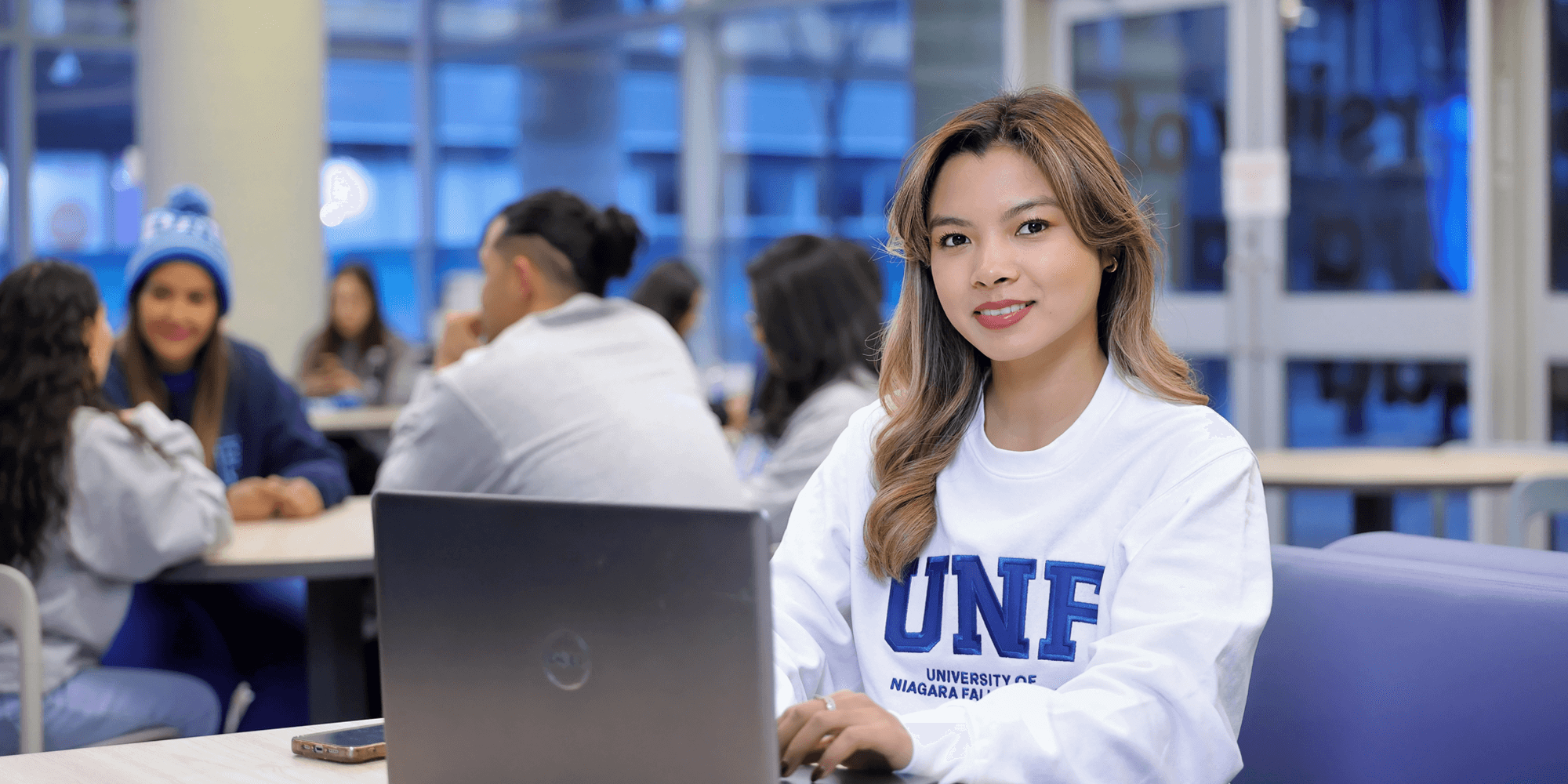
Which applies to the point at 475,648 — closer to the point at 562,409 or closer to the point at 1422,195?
the point at 562,409

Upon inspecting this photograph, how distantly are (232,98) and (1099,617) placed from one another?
5115 millimetres

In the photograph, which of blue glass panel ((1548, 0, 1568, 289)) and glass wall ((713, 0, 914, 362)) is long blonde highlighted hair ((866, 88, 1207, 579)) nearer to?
blue glass panel ((1548, 0, 1568, 289))

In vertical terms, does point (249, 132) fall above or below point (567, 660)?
above

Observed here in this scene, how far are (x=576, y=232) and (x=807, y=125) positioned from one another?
5.17m

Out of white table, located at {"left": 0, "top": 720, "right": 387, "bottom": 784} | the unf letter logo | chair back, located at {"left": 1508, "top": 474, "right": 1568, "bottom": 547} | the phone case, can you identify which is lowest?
white table, located at {"left": 0, "top": 720, "right": 387, "bottom": 784}

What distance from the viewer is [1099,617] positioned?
1.21 m

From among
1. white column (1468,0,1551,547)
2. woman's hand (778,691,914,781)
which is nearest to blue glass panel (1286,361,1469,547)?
white column (1468,0,1551,547)

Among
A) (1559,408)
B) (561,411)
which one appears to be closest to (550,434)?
(561,411)

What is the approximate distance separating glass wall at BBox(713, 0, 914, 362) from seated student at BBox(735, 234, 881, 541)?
3.99 metres

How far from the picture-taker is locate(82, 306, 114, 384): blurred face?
2.34 metres

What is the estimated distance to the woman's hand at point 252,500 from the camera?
288 centimetres

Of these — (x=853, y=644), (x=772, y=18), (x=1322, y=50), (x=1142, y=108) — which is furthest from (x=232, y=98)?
(x=853, y=644)

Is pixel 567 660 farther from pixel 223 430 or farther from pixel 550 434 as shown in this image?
pixel 223 430

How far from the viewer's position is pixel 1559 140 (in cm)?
496
